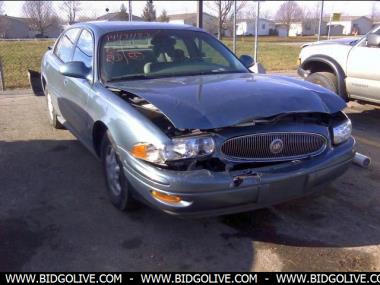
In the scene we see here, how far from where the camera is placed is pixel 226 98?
335 centimetres

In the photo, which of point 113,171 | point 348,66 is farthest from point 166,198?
point 348,66

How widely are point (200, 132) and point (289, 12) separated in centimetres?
6664

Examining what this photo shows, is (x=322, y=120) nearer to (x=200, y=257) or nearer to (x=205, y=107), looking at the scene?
(x=205, y=107)

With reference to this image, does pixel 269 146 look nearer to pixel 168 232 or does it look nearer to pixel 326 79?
pixel 168 232

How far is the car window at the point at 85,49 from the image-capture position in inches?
179

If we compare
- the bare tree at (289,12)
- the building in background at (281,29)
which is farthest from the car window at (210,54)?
the building in background at (281,29)

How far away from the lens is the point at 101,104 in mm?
3840

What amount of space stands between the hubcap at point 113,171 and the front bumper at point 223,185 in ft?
1.22

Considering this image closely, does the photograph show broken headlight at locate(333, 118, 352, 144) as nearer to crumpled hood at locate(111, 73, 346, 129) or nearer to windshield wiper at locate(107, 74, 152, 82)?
crumpled hood at locate(111, 73, 346, 129)

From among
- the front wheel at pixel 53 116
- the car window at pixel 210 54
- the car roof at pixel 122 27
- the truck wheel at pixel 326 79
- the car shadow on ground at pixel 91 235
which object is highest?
the car roof at pixel 122 27

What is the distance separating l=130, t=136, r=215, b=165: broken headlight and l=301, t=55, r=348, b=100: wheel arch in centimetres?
475

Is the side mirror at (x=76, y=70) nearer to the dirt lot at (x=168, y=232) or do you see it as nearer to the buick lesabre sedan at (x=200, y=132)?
the buick lesabre sedan at (x=200, y=132)

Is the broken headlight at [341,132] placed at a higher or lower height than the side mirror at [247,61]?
lower

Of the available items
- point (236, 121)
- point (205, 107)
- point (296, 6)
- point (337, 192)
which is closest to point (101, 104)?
point (205, 107)
